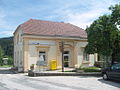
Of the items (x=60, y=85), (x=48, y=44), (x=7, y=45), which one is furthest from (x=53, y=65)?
(x=7, y=45)

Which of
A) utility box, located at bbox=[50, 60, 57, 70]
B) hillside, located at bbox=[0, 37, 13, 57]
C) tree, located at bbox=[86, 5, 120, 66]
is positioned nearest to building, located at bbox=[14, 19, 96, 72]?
utility box, located at bbox=[50, 60, 57, 70]

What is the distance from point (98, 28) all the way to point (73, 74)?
17.6 ft

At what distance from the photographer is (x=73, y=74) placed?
19.6 metres

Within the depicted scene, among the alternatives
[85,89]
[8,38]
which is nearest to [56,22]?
[85,89]

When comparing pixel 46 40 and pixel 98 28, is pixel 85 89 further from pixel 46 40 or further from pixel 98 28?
pixel 46 40

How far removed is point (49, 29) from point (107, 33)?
1036cm

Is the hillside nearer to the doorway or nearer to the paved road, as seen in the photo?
the doorway

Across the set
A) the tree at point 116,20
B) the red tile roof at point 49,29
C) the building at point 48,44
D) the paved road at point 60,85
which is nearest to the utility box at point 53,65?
the building at point 48,44

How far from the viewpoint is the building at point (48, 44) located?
25.1 m

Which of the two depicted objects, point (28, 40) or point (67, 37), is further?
point (67, 37)

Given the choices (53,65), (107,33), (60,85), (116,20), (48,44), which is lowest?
(60,85)

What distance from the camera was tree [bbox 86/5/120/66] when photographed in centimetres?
1981

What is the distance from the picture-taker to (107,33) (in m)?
20.1

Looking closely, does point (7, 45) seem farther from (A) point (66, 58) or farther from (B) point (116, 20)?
(B) point (116, 20)
